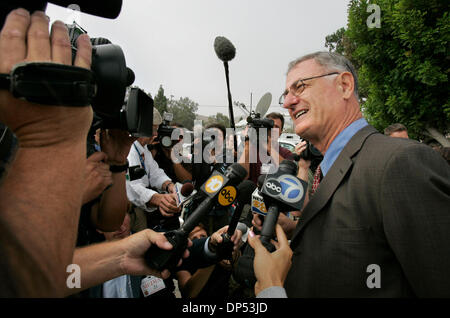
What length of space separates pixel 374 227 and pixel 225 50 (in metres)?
2.03

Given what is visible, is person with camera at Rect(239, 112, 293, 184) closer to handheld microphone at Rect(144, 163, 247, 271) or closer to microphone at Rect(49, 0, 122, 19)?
handheld microphone at Rect(144, 163, 247, 271)

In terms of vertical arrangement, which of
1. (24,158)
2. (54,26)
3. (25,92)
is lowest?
(24,158)

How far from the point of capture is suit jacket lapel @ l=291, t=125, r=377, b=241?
1.23 m

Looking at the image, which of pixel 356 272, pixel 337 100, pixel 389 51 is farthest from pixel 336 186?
pixel 389 51

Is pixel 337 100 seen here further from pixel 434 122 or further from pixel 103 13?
pixel 434 122

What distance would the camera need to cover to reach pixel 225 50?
241cm

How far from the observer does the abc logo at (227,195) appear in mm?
1439

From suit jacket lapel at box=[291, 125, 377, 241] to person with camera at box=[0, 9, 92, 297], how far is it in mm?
1054

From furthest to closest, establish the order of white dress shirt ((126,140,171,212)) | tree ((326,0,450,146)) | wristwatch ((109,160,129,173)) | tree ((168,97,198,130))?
tree ((168,97,198,130)) < tree ((326,0,450,146)) < white dress shirt ((126,140,171,212)) < wristwatch ((109,160,129,173))

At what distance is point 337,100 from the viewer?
154 centimetres

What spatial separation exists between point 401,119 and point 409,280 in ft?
24.5

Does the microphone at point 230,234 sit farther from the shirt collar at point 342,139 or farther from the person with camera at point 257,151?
Result: the person with camera at point 257,151

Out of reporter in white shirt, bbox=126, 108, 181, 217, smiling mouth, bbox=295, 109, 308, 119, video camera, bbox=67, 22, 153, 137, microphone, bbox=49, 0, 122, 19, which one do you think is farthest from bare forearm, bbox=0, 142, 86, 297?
reporter in white shirt, bbox=126, 108, 181, 217

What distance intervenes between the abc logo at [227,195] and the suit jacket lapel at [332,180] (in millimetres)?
442
